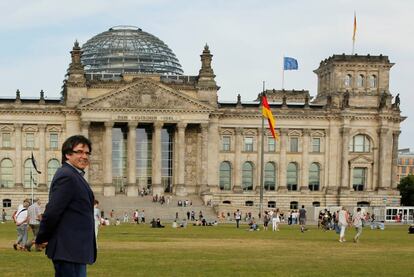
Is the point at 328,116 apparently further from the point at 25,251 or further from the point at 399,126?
the point at 25,251

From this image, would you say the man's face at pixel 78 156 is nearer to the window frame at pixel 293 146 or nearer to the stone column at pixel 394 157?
the window frame at pixel 293 146

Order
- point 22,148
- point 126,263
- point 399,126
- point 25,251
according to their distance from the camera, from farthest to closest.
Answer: point 399,126 < point 22,148 < point 25,251 < point 126,263

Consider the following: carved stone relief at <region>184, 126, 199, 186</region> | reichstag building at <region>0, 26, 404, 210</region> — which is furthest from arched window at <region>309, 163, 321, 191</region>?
carved stone relief at <region>184, 126, 199, 186</region>

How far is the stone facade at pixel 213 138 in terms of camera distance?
11544cm

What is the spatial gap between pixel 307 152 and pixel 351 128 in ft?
23.4

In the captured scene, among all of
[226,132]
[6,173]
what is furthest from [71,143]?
[226,132]

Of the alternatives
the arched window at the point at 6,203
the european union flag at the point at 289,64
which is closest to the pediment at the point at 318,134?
the european union flag at the point at 289,64

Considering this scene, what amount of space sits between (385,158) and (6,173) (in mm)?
Result: 53377

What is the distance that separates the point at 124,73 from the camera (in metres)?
121

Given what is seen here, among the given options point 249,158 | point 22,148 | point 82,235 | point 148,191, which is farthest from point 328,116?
point 82,235

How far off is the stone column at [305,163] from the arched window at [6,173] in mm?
40856

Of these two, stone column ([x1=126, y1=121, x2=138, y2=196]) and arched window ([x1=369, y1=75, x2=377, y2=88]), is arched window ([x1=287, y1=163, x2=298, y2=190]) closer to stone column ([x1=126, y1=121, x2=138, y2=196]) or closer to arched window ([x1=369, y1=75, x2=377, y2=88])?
arched window ([x1=369, y1=75, x2=377, y2=88])

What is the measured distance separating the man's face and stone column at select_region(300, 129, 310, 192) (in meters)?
112

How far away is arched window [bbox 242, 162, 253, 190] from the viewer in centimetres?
12262
